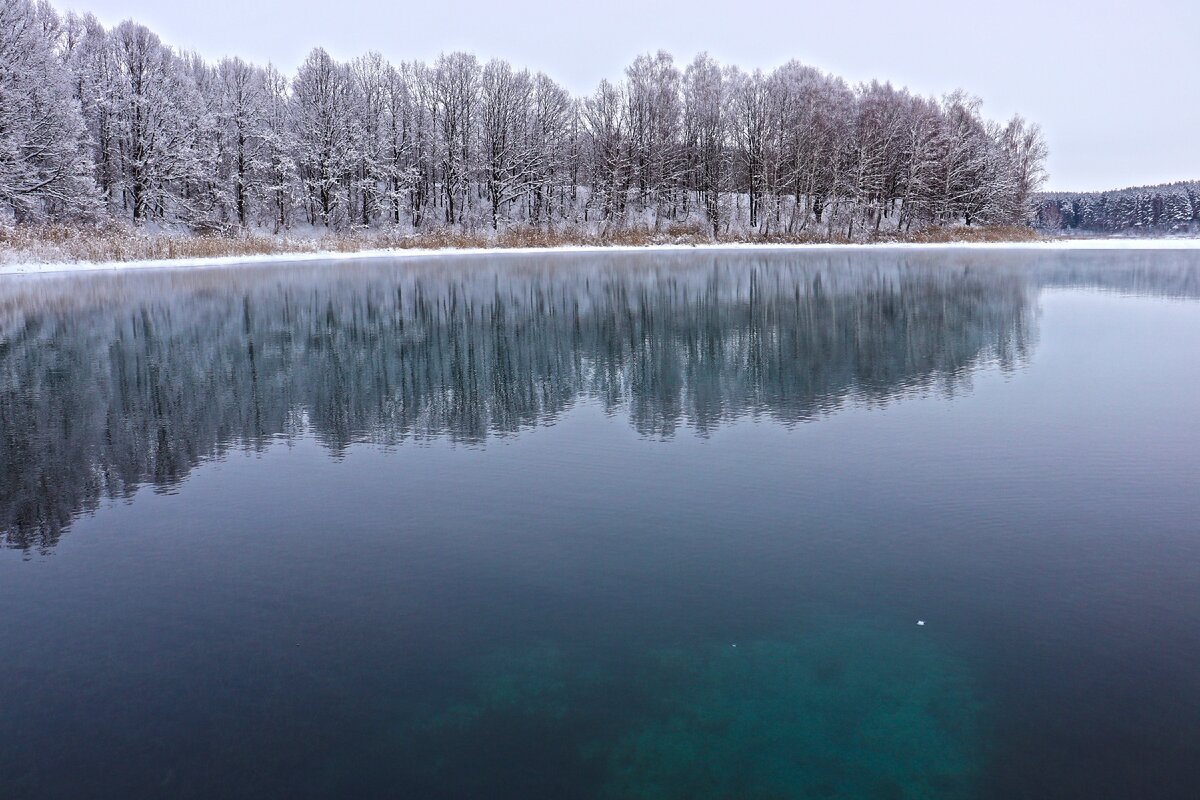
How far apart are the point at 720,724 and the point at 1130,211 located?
159 meters

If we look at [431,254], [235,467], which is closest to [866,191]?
[431,254]

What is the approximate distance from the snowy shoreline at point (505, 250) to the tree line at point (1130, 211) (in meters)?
41.8

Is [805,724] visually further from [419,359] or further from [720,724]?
[419,359]

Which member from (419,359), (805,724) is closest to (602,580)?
(805,724)

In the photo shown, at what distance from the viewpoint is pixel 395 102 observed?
7238 centimetres

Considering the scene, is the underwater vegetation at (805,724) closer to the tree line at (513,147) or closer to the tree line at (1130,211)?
the tree line at (513,147)

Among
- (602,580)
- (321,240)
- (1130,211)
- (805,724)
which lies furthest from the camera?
(1130,211)

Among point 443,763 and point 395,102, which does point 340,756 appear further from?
point 395,102

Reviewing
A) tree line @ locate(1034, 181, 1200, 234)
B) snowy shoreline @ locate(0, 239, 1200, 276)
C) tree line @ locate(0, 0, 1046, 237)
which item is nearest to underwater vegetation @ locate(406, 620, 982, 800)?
snowy shoreline @ locate(0, 239, 1200, 276)

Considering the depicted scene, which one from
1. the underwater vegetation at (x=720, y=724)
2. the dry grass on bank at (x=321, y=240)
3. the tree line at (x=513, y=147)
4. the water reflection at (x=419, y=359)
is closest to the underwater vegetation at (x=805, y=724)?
the underwater vegetation at (x=720, y=724)

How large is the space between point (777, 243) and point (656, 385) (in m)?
55.9

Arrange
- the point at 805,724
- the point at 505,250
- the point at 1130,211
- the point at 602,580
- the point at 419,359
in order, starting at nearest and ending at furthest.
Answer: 1. the point at 805,724
2. the point at 602,580
3. the point at 419,359
4. the point at 505,250
5. the point at 1130,211

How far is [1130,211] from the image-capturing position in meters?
137

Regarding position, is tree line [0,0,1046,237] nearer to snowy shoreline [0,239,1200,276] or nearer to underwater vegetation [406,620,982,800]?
snowy shoreline [0,239,1200,276]
